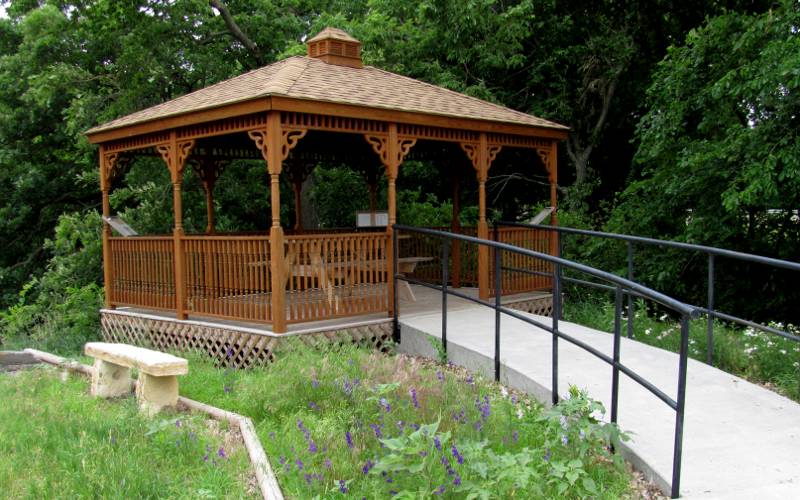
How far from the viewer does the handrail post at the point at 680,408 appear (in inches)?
154

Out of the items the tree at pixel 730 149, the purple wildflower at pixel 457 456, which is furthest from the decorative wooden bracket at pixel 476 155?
the purple wildflower at pixel 457 456

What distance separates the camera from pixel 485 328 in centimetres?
814

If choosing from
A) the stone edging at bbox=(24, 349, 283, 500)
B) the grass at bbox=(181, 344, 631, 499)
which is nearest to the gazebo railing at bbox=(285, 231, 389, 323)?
the grass at bbox=(181, 344, 631, 499)

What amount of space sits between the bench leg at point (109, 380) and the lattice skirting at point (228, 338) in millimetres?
1376

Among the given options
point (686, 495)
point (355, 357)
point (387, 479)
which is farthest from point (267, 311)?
point (686, 495)

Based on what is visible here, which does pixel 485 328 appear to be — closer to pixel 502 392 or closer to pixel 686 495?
pixel 502 392

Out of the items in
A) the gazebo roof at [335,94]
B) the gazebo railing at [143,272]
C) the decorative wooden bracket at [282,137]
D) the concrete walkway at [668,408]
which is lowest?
the concrete walkway at [668,408]

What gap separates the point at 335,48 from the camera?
10.7 metres

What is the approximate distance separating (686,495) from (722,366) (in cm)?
342

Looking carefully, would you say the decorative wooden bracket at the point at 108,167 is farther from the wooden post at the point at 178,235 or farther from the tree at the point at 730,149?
the tree at the point at 730,149

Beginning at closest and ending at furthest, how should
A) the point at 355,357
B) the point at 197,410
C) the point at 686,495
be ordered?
the point at 686,495
the point at 197,410
the point at 355,357

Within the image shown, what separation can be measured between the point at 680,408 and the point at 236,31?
1490 centimetres

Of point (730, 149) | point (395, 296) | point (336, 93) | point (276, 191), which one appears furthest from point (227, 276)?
point (730, 149)

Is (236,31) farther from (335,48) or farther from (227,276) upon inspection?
(227,276)
